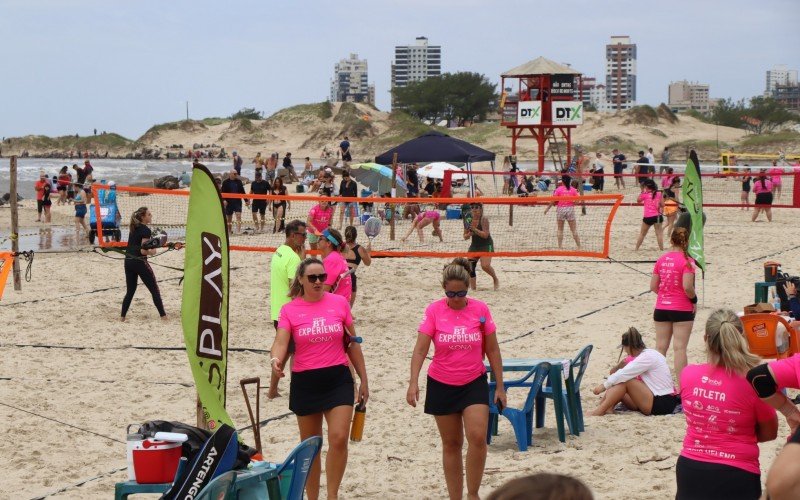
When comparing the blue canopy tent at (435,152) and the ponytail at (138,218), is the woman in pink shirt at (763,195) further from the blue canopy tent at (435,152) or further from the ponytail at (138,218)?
the ponytail at (138,218)

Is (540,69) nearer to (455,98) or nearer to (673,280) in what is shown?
(673,280)

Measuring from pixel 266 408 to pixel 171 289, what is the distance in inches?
244

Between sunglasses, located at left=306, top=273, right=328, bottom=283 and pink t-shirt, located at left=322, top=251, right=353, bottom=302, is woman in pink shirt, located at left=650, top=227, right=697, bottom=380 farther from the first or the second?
sunglasses, located at left=306, top=273, right=328, bottom=283

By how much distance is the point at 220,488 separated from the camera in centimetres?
432

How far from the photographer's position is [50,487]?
21.3 feet

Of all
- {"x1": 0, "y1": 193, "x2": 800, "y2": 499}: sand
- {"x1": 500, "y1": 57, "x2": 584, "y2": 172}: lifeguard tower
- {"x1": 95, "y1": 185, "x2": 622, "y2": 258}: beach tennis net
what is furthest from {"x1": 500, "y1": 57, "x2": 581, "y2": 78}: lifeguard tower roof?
{"x1": 0, "y1": 193, "x2": 800, "y2": 499}: sand

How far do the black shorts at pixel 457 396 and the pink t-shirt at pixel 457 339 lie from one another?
3 centimetres

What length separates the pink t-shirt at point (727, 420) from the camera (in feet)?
14.8

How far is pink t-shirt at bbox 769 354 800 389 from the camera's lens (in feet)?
13.5

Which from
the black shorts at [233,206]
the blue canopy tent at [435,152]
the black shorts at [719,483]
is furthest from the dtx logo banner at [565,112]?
the black shorts at [719,483]

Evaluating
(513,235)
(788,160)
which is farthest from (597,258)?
(788,160)

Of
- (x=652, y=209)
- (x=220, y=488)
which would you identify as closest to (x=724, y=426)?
(x=220, y=488)

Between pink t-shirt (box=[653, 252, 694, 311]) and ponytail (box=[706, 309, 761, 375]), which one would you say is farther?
pink t-shirt (box=[653, 252, 694, 311])

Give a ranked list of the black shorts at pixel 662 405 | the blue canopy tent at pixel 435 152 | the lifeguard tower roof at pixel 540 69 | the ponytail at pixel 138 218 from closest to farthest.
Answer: the black shorts at pixel 662 405 < the ponytail at pixel 138 218 < the blue canopy tent at pixel 435 152 < the lifeguard tower roof at pixel 540 69
